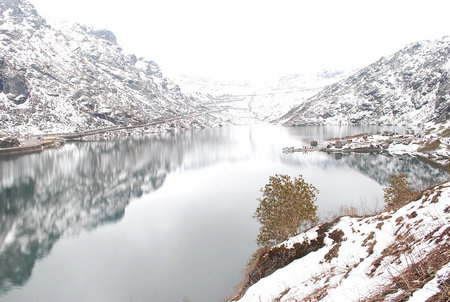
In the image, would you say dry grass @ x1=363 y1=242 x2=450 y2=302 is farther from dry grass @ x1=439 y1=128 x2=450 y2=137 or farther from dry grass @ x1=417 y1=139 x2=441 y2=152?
dry grass @ x1=439 y1=128 x2=450 y2=137

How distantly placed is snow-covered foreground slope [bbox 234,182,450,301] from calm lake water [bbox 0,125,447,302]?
16412 millimetres

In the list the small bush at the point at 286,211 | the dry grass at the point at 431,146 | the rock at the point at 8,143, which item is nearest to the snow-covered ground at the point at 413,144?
the dry grass at the point at 431,146

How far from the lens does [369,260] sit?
13.2m

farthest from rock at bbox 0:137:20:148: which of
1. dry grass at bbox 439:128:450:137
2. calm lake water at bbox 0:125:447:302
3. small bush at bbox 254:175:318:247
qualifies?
dry grass at bbox 439:128:450:137

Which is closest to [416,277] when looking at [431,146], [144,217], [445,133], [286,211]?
[286,211]

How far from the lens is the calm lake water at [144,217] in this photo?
38.7 meters

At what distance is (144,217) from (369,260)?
194 ft

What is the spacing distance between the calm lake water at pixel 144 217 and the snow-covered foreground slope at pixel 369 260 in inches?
646

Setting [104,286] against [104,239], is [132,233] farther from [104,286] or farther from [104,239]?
[104,286]

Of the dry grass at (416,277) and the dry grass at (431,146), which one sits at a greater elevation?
the dry grass at (416,277)

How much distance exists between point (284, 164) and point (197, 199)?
55349 mm

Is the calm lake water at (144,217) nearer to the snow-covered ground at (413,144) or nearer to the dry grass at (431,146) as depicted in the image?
the snow-covered ground at (413,144)

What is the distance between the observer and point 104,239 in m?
A: 55.3

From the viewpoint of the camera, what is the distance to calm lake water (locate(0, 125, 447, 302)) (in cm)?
3866
